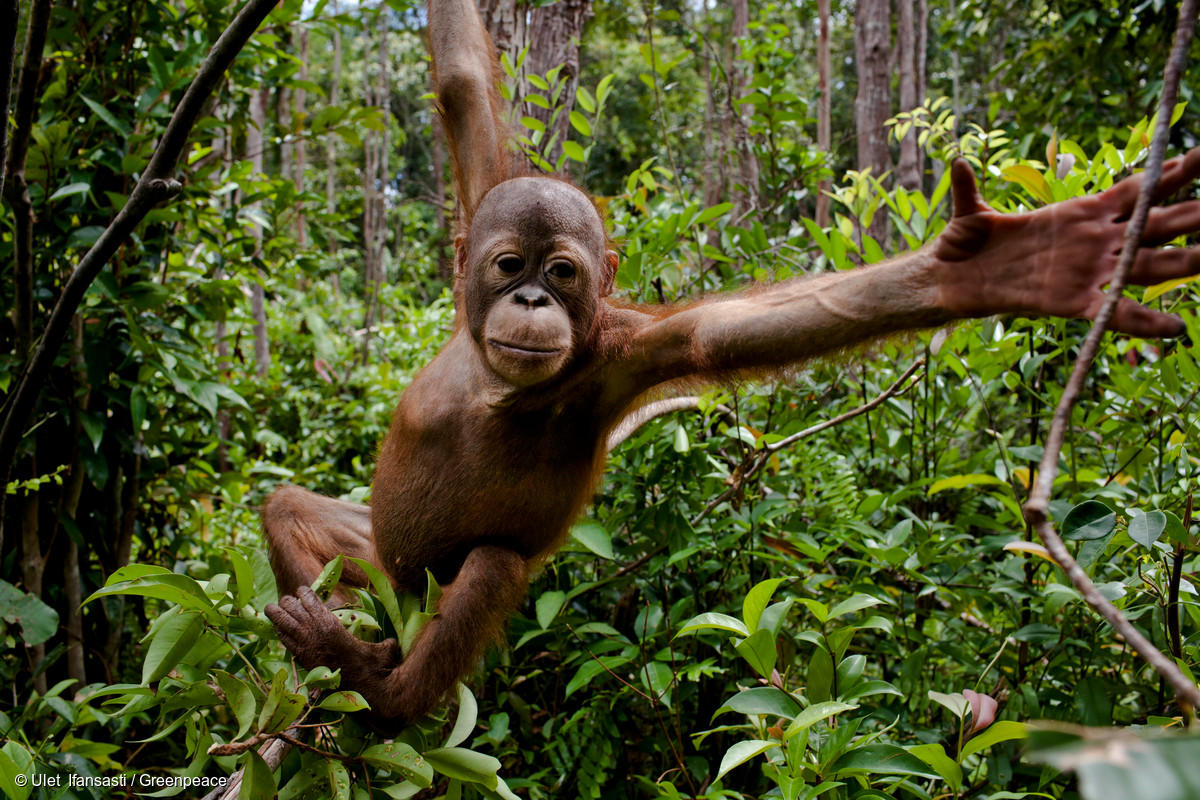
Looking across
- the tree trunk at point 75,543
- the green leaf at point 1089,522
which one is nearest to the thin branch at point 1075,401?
the green leaf at point 1089,522

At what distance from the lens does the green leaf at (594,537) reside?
2.45 meters

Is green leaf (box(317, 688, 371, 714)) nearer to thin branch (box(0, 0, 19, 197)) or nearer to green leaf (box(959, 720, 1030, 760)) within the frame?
green leaf (box(959, 720, 1030, 760))

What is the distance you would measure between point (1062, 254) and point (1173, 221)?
0.15 m

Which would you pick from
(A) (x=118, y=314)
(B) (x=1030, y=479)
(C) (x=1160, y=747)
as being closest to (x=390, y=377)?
(A) (x=118, y=314)

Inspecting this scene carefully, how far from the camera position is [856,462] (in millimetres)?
3182

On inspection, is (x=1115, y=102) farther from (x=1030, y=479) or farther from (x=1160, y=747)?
(x=1160, y=747)

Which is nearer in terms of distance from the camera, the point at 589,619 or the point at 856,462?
the point at 589,619

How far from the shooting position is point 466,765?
179 cm

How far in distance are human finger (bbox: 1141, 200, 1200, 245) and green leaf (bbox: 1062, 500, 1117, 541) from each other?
0.60m

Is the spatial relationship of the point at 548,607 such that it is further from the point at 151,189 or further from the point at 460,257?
the point at 151,189

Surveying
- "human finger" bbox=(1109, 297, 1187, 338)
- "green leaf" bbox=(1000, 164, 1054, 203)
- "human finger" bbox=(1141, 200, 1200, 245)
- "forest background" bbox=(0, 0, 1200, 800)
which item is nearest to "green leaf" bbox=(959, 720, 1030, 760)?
"forest background" bbox=(0, 0, 1200, 800)

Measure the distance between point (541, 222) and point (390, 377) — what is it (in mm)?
3362

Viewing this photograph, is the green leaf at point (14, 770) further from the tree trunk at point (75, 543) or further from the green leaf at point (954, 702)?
the green leaf at point (954, 702)

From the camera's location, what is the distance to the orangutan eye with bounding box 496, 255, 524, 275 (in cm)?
A: 233
